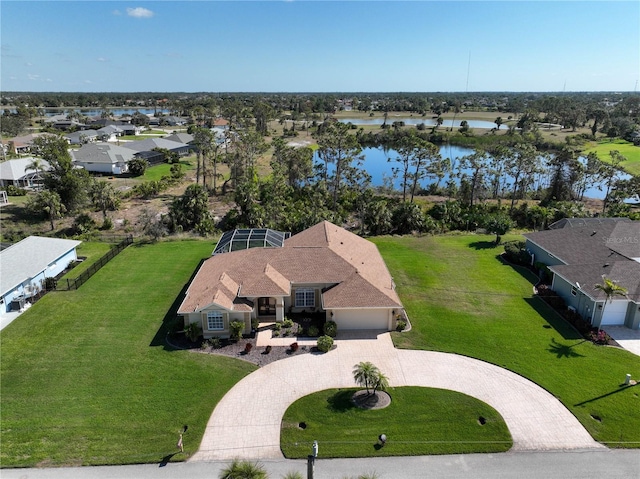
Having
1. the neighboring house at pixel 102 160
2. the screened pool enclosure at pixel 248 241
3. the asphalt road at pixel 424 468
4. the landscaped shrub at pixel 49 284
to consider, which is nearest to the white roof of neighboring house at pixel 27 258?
the landscaped shrub at pixel 49 284

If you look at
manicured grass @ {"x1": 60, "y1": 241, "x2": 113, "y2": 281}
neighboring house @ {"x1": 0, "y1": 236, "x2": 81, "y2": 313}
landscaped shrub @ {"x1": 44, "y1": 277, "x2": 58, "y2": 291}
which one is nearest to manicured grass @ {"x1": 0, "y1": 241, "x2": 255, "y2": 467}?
landscaped shrub @ {"x1": 44, "y1": 277, "x2": 58, "y2": 291}

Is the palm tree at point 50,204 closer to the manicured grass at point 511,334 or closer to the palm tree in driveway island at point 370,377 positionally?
the manicured grass at point 511,334

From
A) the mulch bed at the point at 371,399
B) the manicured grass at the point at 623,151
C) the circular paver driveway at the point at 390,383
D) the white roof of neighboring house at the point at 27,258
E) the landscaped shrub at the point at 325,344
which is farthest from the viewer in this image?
the manicured grass at the point at 623,151

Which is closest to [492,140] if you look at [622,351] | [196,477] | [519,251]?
[519,251]

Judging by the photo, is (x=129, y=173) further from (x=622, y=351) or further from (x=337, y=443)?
(x=622, y=351)

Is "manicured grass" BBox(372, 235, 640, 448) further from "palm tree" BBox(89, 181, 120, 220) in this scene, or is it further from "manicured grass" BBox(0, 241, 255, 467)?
"palm tree" BBox(89, 181, 120, 220)

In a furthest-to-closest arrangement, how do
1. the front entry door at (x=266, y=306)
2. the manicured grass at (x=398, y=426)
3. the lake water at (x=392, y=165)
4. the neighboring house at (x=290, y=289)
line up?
1. the lake water at (x=392, y=165)
2. the front entry door at (x=266, y=306)
3. the neighboring house at (x=290, y=289)
4. the manicured grass at (x=398, y=426)

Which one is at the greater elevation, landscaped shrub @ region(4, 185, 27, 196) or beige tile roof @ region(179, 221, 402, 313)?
→ beige tile roof @ region(179, 221, 402, 313)

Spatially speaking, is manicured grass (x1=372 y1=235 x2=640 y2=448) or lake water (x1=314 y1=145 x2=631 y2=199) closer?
manicured grass (x1=372 y1=235 x2=640 y2=448)
